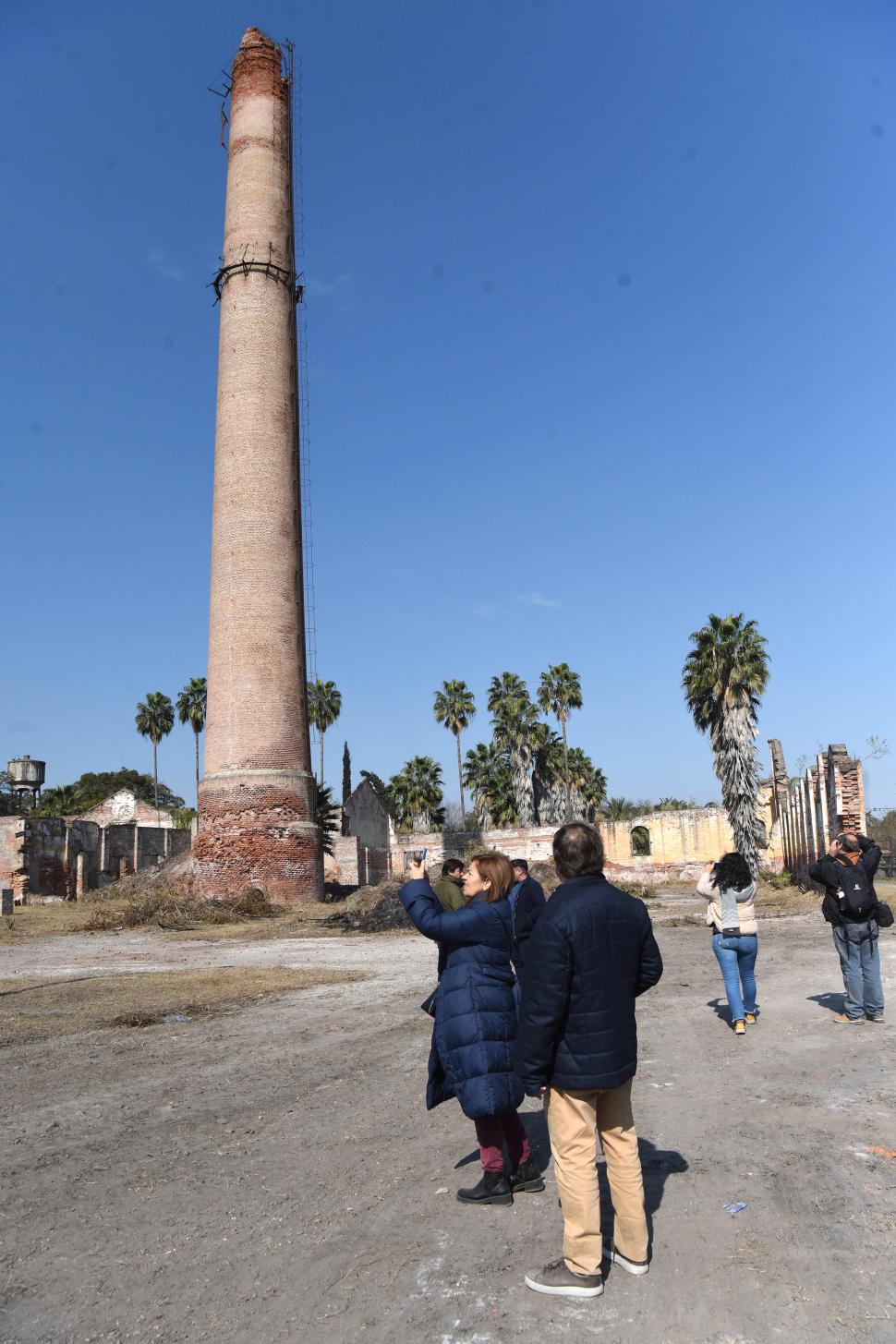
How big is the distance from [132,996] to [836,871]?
8.26m

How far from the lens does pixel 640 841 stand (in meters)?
43.2

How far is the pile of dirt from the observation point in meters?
22.3

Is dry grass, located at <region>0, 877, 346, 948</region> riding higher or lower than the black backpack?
lower

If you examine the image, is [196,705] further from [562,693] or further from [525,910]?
[525,910]

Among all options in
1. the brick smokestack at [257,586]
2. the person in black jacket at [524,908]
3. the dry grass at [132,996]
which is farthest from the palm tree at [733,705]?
the person in black jacket at [524,908]

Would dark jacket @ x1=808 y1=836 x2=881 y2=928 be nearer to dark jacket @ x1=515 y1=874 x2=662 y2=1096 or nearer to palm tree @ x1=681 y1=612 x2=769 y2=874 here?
dark jacket @ x1=515 y1=874 x2=662 y2=1096

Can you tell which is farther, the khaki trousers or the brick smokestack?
the brick smokestack

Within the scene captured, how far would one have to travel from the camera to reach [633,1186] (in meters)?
3.74

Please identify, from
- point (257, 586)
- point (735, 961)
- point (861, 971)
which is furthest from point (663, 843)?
point (735, 961)

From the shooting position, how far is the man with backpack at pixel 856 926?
856 cm

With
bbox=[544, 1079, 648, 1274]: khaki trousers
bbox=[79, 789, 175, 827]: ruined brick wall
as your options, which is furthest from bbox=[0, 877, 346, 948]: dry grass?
bbox=[79, 789, 175, 827]: ruined brick wall

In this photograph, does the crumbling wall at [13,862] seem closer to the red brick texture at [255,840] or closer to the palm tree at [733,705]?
the red brick texture at [255,840]

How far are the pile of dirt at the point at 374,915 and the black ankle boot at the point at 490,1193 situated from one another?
17.0 metres

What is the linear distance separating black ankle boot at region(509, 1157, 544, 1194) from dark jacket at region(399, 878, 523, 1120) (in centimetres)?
47
